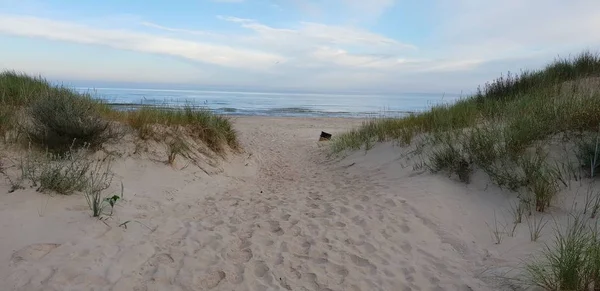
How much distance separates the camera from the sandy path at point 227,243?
10.7ft

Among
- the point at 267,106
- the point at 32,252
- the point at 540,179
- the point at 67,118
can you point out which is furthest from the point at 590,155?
the point at 267,106

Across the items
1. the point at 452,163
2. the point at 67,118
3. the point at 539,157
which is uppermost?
the point at 67,118

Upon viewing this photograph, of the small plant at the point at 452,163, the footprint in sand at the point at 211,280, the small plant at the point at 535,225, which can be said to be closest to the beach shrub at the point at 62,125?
the footprint in sand at the point at 211,280

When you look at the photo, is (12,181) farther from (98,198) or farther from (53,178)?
(98,198)

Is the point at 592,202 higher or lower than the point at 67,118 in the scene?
lower

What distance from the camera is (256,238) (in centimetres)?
429

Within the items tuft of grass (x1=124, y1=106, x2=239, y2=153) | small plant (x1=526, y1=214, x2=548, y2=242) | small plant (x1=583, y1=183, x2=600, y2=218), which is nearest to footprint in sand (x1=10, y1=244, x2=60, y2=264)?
tuft of grass (x1=124, y1=106, x2=239, y2=153)

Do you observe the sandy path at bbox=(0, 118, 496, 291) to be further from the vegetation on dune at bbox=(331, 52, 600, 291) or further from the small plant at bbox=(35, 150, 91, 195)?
the vegetation on dune at bbox=(331, 52, 600, 291)

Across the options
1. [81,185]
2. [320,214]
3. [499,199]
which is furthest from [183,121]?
[499,199]

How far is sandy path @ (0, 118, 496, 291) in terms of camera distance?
3256 millimetres

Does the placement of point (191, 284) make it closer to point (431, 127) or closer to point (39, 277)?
point (39, 277)

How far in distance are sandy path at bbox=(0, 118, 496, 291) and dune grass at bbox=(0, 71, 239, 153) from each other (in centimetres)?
81

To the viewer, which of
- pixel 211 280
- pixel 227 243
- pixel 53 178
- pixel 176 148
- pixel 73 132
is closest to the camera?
pixel 211 280

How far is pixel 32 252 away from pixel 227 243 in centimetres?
170
